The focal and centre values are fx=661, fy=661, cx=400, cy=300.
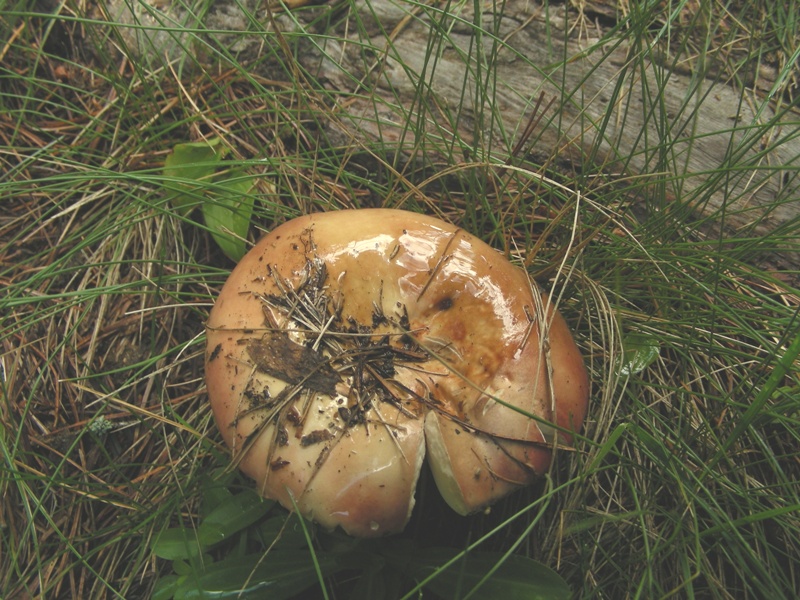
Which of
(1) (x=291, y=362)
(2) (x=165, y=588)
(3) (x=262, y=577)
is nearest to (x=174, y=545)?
(2) (x=165, y=588)

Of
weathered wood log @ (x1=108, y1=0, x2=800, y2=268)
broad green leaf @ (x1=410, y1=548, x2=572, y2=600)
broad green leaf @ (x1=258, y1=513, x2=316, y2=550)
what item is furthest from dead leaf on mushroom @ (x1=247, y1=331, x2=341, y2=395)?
weathered wood log @ (x1=108, y1=0, x2=800, y2=268)

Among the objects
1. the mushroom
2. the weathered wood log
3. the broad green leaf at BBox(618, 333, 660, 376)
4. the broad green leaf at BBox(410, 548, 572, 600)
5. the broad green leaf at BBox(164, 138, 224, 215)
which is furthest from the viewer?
the broad green leaf at BBox(164, 138, 224, 215)

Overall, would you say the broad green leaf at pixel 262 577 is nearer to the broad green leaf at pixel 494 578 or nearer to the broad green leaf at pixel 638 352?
the broad green leaf at pixel 494 578

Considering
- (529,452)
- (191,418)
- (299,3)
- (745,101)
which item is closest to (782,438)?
(529,452)

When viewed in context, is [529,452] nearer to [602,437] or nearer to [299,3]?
[602,437]

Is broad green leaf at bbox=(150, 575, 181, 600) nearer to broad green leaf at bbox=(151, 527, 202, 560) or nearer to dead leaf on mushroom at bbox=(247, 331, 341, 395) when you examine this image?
broad green leaf at bbox=(151, 527, 202, 560)

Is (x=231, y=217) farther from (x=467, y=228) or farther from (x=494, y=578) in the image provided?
(x=494, y=578)

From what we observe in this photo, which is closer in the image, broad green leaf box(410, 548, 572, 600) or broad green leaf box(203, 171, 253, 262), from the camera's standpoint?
broad green leaf box(410, 548, 572, 600)
